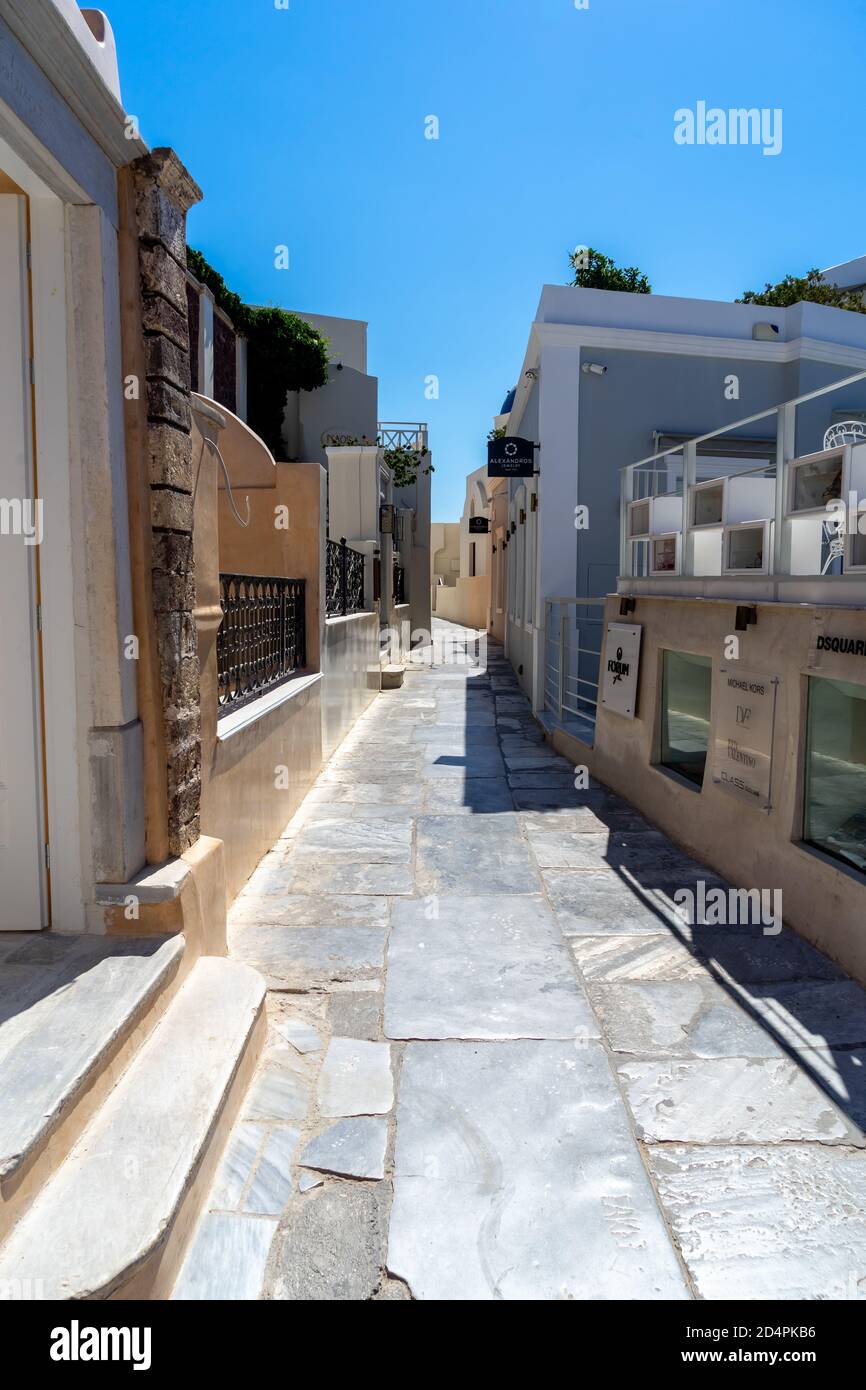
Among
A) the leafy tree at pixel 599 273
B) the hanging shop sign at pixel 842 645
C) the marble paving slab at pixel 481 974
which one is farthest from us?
the leafy tree at pixel 599 273

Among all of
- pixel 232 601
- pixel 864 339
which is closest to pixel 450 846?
pixel 232 601

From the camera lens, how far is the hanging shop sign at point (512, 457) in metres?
9.30

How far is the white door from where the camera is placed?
8.21 feet

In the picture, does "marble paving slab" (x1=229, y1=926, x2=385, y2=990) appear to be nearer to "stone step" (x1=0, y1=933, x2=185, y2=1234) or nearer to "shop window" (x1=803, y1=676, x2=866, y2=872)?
"stone step" (x1=0, y1=933, x2=185, y2=1234)

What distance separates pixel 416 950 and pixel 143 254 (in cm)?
282

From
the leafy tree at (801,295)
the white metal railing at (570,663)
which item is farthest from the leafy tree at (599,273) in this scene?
the white metal railing at (570,663)

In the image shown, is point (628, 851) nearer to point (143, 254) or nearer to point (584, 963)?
point (584, 963)

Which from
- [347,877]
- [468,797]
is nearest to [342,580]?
[468,797]

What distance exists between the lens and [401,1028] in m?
2.90

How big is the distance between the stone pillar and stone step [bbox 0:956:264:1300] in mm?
765

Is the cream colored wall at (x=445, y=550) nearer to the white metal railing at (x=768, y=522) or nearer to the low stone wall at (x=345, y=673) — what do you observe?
the low stone wall at (x=345, y=673)

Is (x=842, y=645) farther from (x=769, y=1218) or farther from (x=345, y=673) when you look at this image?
(x=345, y=673)

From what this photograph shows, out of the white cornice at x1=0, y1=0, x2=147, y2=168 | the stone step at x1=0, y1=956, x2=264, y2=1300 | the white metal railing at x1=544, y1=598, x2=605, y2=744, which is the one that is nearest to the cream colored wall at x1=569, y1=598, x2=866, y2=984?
the white metal railing at x1=544, y1=598, x2=605, y2=744

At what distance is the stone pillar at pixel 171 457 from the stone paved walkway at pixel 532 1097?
1.01 m
